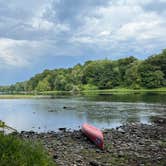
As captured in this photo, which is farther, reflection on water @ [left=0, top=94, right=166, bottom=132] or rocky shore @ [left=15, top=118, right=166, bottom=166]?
reflection on water @ [left=0, top=94, right=166, bottom=132]

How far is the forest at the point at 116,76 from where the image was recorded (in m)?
131

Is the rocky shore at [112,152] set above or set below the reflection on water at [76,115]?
above

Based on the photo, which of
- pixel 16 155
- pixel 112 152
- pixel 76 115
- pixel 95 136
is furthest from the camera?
pixel 76 115

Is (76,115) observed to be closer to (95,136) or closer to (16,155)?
(95,136)

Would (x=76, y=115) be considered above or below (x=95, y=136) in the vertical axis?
A: below

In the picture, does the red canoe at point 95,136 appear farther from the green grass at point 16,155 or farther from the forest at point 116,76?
the forest at point 116,76

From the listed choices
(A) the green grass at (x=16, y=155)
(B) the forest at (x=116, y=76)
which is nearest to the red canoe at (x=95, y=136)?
(A) the green grass at (x=16, y=155)

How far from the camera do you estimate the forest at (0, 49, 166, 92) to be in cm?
13125

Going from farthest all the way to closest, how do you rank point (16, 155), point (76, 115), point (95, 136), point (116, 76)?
1. point (116, 76)
2. point (76, 115)
3. point (95, 136)
4. point (16, 155)

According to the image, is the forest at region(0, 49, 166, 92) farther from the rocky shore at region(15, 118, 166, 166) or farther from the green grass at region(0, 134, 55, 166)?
the green grass at region(0, 134, 55, 166)

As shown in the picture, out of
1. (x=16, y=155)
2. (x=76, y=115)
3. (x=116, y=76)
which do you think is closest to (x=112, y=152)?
(x=16, y=155)

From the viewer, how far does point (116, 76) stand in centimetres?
15450

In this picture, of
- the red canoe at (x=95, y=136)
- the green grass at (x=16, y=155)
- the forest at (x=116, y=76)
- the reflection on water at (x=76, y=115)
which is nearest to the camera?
the green grass at (x=16, y=155)

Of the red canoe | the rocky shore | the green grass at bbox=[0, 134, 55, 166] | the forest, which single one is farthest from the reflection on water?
the forest
